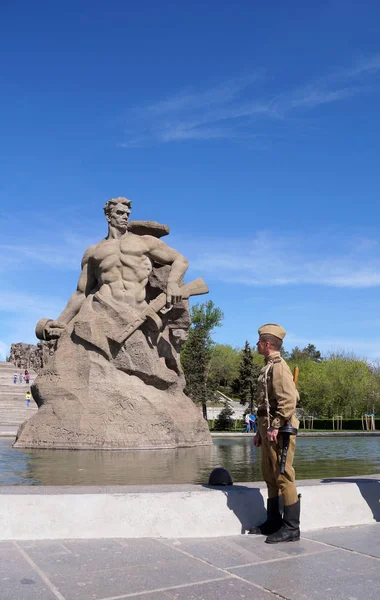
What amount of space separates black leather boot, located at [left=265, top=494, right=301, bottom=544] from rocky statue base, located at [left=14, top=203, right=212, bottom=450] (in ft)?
17.7

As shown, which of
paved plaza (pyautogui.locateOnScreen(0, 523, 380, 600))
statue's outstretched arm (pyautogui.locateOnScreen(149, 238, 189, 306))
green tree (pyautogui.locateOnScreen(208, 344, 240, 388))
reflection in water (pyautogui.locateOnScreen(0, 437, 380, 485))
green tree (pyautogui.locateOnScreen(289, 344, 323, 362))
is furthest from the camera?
green tree (pyautogui.locateOnScreen(289, 344, 323, 362))

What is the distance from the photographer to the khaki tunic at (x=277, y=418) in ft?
13.1

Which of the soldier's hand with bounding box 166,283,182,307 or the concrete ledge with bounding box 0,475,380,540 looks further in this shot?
the soldier's hand with bounding box 166,283,182,307

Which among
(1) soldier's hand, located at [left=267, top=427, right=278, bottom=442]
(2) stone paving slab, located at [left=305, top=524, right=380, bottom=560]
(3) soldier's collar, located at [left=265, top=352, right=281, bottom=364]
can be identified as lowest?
(2) stone paving slab, located at [left=305, top=524, right=380, bottom=560]

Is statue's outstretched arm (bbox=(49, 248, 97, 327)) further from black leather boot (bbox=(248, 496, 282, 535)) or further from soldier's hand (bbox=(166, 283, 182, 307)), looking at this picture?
black leather boot (bbox=(248, 496, 282, 535))

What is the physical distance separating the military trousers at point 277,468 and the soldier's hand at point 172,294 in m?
5.99

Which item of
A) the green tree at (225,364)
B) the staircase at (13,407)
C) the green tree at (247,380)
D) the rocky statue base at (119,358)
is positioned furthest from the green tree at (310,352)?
the rocky statue base at (119,358)

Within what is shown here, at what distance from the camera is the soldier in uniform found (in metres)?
3.96

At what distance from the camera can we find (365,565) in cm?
330

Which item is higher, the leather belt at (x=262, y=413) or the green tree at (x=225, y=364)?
the green tree at (x=225, y=364)

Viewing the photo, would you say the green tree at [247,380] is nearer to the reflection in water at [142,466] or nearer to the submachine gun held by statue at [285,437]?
the reflection in water at [142,466]

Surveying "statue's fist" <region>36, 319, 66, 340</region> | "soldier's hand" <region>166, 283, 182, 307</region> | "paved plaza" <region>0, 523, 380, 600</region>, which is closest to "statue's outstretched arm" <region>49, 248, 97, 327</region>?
"statue's fist" <region>36, 319, 66, 340</region>

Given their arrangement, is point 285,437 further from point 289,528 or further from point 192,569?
point 192,569

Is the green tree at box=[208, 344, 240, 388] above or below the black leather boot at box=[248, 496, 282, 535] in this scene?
above
